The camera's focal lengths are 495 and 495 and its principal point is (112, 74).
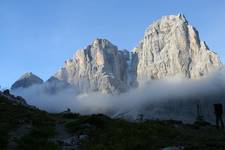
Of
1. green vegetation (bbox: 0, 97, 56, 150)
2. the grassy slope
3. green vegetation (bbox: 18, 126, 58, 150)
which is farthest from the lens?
green vegetation (bbox: 0, 97, 56, 150)

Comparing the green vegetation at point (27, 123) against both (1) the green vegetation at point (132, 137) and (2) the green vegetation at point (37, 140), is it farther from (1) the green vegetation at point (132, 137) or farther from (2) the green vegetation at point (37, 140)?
(1) the green vegetation at point (132, 137)

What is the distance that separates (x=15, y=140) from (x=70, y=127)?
27.7 ft

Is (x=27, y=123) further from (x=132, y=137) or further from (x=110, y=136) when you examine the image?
(x=132, y=137)

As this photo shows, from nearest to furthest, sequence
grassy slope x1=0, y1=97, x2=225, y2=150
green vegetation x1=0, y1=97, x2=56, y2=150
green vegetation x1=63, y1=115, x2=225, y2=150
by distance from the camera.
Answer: green vegetation x1=63, y1=115, x2=225, y2=150 < grassy slope x1=0, y1=97, x2=225, y2=150 < green vegetation x1=0, y1=97, x2=56, y2=150

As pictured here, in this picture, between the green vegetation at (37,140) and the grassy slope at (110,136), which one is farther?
the green vegetation at (37,140)

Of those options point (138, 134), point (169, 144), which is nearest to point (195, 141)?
point (169, 144)

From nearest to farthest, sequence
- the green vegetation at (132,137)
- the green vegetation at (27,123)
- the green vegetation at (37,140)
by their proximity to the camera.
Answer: the green vegetation at (132,137) → the green vegetation at (37,140) → the green vegetation at (27,123)

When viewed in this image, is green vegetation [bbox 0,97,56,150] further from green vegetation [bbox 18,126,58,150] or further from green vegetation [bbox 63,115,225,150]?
green vegetation [bbox 63,115,225,150]

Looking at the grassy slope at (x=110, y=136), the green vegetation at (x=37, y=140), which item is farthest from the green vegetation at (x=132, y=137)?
the green vegetation at (x=37, y=140)

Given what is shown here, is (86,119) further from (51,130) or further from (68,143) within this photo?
(68,143)

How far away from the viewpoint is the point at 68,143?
3588cm

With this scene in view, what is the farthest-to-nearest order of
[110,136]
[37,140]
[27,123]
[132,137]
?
[27,123]
[110,136]
[132,137]
[37,140]

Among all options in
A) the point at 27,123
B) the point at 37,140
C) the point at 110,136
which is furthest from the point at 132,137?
the point at 27,123

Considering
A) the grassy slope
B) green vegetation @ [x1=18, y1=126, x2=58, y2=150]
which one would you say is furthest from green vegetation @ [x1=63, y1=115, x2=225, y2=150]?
green vegetation @ [x1=18, y1=126, x2=58, y2=150]
